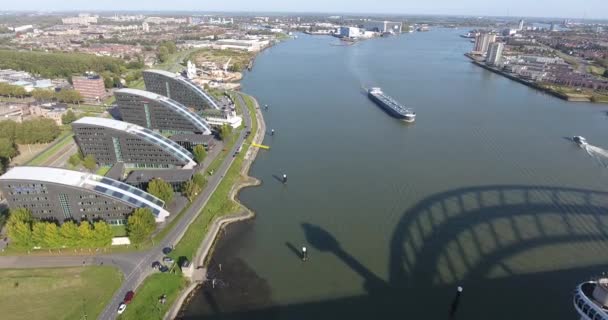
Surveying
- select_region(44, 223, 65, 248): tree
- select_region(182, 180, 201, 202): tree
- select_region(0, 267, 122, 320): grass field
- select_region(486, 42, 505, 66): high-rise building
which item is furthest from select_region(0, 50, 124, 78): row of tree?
select_region(486, 42, 505, 66): high-rise building

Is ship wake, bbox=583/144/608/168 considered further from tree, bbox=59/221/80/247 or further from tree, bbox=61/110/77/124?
tree, bbox=61/110/77/124

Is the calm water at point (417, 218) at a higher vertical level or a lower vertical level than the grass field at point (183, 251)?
lower

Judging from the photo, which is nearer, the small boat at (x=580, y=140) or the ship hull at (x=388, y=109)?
the small boat at (x=580, y=140)

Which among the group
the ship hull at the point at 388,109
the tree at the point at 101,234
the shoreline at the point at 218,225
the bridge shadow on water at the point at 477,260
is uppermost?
the tree at the point at 101,234

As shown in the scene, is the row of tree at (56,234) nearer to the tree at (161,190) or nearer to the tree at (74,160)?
the tree at (161,190)

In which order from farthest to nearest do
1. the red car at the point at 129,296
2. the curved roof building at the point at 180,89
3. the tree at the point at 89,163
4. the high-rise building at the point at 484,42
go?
the high-rise building at the point at 484,42 → the curved roof building at the point at 180,89 → the tree at the point at 89,163 → the red car at the point at 129,296

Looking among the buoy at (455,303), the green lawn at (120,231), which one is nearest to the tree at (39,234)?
the green lawn at (120,231)

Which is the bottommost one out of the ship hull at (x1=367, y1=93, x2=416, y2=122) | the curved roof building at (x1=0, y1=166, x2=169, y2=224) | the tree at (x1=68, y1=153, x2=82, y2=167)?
the ship hull at (x1=367, y1=93, x2=416, y2=122)
